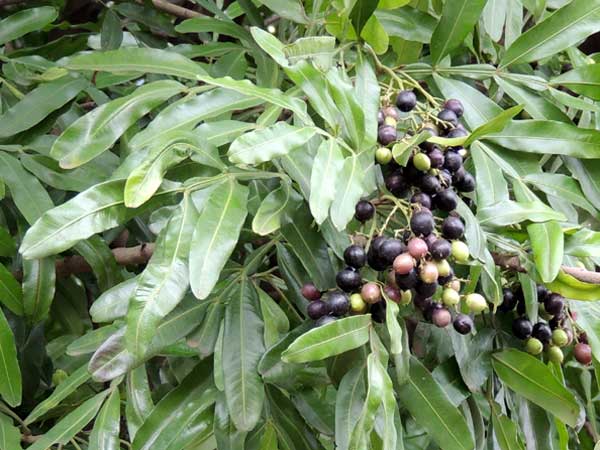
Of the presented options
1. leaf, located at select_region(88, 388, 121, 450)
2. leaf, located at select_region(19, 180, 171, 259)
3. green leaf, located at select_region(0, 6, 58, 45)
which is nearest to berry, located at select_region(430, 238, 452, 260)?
leaf, located at select_region(19, 180, 171, 259)

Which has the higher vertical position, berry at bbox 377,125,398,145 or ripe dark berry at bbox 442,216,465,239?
berry at bbox 377,125,398,145

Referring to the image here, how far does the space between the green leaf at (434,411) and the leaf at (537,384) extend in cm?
8

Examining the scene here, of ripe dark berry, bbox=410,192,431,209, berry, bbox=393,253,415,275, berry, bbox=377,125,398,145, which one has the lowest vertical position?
berry, bbox=393,253,415,275

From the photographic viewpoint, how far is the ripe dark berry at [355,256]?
0.62m

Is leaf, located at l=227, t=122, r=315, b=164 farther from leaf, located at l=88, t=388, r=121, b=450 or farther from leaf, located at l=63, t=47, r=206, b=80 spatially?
leaf, located at l=88, t=388, r=121, b=450

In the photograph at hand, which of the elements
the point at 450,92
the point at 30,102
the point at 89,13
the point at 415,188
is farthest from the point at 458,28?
the point at 89,13

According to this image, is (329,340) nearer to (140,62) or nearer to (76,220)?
(76,220)

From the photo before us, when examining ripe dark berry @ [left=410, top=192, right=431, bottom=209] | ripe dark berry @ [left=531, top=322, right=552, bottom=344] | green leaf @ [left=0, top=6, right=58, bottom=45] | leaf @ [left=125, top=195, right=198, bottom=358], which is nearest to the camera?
leaf @ [left=125, top=195, right=198, bottom=358]

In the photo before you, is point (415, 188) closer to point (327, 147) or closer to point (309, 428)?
point (327, 147)

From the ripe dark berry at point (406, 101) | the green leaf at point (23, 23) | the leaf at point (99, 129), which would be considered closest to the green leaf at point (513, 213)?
the ripe dark berry at point (406, 101)

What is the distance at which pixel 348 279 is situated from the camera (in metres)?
0.62

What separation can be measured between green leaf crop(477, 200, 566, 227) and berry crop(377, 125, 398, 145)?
0.10 metres

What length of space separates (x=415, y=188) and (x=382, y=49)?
0.55 ft

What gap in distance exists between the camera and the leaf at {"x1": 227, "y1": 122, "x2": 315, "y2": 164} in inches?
21.7
